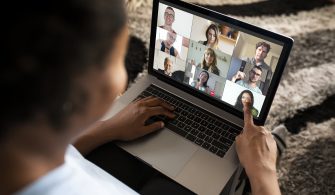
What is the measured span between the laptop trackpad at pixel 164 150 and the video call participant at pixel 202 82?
146 millimetres

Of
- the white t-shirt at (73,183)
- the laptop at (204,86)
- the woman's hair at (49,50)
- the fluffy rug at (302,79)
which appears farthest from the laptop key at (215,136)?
the woman's hair at (49,50)

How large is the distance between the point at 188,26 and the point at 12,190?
61 cm

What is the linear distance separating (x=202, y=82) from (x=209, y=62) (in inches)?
2.7

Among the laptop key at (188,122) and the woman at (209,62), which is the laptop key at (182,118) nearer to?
the laptop key at (188,122)

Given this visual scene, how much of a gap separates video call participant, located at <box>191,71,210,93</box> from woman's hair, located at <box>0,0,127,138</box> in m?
0.62

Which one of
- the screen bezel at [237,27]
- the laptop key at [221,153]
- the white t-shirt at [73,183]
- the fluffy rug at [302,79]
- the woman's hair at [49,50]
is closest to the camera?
the woman's hair at [49,50]

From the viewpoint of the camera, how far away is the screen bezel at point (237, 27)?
2.54ft

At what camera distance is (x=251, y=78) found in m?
0.86

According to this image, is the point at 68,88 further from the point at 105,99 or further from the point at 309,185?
the point at 309,185

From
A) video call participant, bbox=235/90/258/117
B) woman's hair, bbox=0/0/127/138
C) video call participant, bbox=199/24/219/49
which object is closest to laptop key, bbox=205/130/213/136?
video call participant, bbox=235/90/258/117

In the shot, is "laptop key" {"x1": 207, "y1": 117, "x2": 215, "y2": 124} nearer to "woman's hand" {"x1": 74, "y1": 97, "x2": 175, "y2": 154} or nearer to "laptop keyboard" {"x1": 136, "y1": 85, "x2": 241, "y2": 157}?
"laptop keyboard" {"x1": 136, "y1": 85, "x2": 241, "y2": 157}

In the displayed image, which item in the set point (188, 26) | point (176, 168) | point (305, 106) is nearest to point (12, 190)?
point (176, 168)

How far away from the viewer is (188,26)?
0.89 m

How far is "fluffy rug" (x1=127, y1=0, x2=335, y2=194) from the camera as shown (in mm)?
1331
